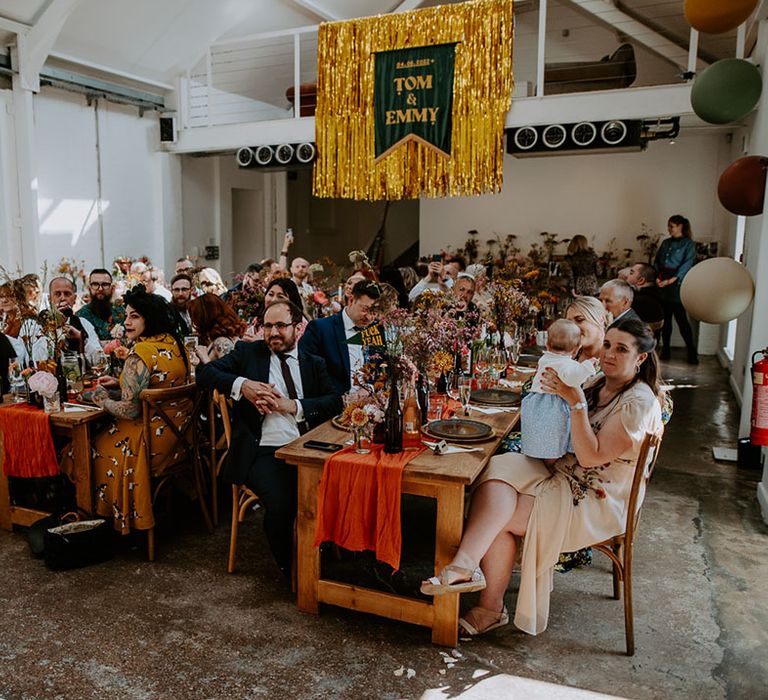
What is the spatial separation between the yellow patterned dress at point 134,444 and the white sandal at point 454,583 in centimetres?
157

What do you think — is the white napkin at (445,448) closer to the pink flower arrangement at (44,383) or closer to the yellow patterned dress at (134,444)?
the yellow patterned dress at (134,444)

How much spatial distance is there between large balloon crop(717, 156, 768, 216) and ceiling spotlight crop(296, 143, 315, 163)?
201 inches

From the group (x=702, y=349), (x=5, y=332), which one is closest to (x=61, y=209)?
(x=5, y=332)

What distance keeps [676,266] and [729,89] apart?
151 inches

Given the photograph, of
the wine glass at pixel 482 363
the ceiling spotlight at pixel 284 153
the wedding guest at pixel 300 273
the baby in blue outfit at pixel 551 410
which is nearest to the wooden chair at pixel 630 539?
the baby in blue outfit at pixel 551 410

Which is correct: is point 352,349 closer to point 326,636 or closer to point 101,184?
point 326,636

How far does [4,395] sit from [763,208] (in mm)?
4972

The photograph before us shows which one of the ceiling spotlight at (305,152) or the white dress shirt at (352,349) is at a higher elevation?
the ceiling spotlight at (305,152)

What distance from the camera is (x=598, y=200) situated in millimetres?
10797

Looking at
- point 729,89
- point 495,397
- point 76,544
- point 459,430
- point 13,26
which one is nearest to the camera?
point 459,430

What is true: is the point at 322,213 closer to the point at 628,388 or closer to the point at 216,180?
the point at 216,180

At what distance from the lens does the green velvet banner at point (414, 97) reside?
806cm

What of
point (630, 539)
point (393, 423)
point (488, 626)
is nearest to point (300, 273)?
point (393, 423)

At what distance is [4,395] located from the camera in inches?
157
